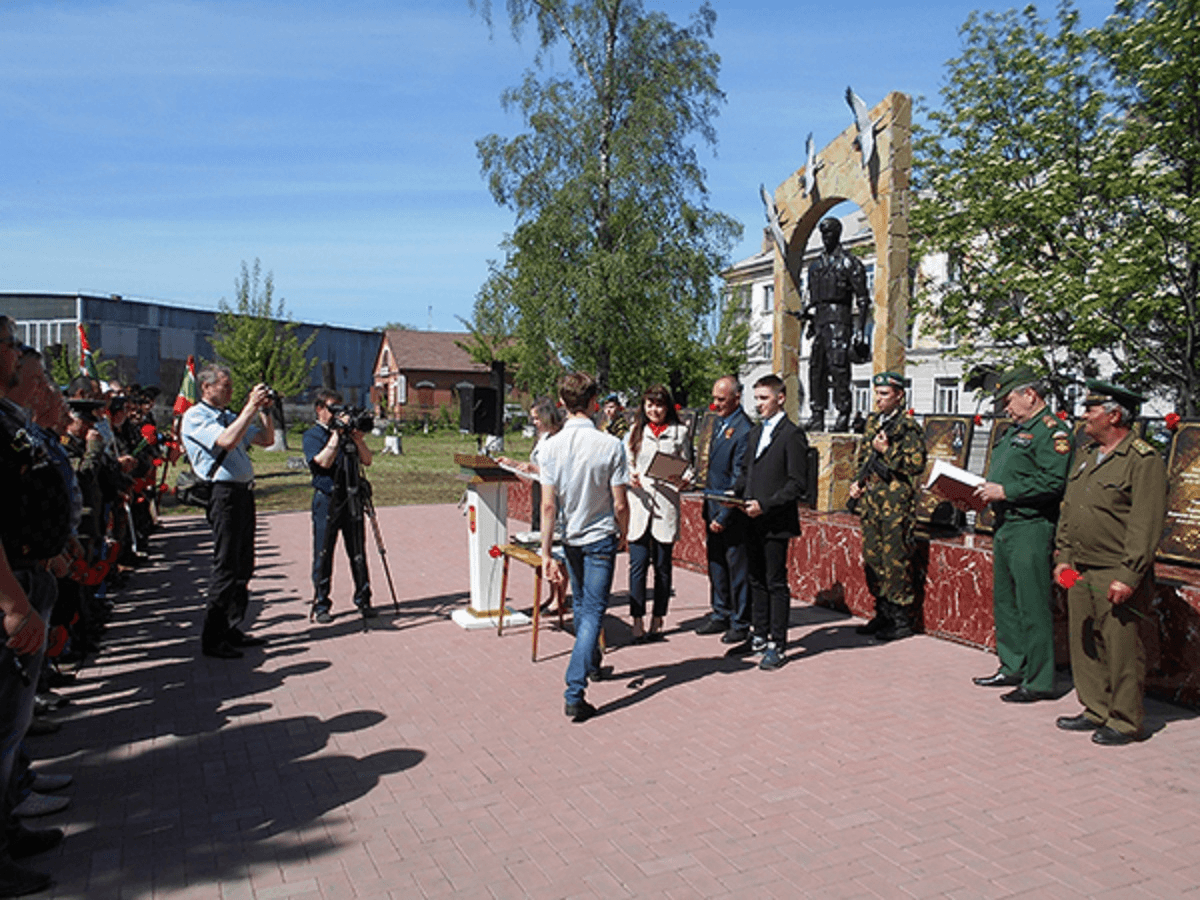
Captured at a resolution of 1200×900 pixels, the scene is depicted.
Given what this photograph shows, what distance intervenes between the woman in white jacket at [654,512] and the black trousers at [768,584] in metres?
0.75

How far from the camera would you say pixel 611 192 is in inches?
999

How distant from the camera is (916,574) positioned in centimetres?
729

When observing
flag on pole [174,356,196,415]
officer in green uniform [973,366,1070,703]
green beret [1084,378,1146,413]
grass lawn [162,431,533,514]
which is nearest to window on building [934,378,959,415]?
grass lawn [162,431,533,514]

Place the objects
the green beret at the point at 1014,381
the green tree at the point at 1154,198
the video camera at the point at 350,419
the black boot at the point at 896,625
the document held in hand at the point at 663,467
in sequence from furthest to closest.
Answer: the green tree at the point at 1154,198 < the video camera at the point at 350,419 < the black boot at the point at 896,625 < the document held in hand at the point at 663,467 < the green beret at the point at 1014,381

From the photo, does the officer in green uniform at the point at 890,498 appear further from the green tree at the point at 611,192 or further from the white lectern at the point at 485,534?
the green tree at the point at 611,192

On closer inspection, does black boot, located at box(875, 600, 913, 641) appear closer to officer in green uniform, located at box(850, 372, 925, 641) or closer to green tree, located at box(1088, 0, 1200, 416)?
officer in green uniform, located at box(850, 372, 925, 641)

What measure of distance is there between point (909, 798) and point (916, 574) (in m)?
3.37

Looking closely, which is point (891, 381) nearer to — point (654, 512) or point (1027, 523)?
point (1027, 523)

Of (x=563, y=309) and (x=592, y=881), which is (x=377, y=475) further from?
(x=592, y=881)

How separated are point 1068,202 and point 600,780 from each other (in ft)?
62.8

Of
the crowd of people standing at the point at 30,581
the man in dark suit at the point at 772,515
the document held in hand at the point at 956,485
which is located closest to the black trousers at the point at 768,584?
the man in dark suit at the point at 772,515

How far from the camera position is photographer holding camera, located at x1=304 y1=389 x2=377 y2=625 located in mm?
7391

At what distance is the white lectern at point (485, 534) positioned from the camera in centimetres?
747

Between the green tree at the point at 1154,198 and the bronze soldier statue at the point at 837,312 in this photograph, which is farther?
the green tree at the point at 1154,198
